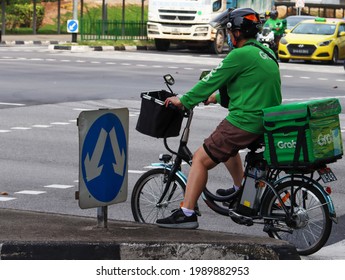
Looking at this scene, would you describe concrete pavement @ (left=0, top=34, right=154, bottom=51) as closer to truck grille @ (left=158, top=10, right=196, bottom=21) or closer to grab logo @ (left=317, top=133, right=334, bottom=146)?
truck grille @ (left=158, top=10, right=196, bottom=21)

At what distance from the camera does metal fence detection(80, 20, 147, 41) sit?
4922cm

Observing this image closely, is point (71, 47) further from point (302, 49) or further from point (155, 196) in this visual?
point (155, 196)

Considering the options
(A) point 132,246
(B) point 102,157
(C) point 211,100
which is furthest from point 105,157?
(C) point 211,100

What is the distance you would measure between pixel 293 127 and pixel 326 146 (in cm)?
28

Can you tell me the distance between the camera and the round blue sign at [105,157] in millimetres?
7840

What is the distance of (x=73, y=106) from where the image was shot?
20375 mm

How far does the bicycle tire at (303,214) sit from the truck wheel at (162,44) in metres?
35.1

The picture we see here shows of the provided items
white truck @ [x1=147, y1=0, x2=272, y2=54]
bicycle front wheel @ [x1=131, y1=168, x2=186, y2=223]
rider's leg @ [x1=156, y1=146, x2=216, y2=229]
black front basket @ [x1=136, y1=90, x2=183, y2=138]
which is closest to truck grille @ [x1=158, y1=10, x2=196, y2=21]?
white truck @ [x1=147, y1=0, x2=272, y2=54]

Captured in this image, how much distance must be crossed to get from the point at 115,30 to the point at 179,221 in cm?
4128

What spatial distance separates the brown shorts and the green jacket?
51mm

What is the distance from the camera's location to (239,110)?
337 inches

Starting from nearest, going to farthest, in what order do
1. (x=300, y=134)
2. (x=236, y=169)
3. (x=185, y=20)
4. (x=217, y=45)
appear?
(x=300, y=134)
(x=236, y=169)
(x=185, y=20)
(x=217, y=45)

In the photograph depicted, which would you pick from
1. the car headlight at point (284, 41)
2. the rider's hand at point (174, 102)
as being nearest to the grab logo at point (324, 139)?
the rider's hand at point (174, 102)
